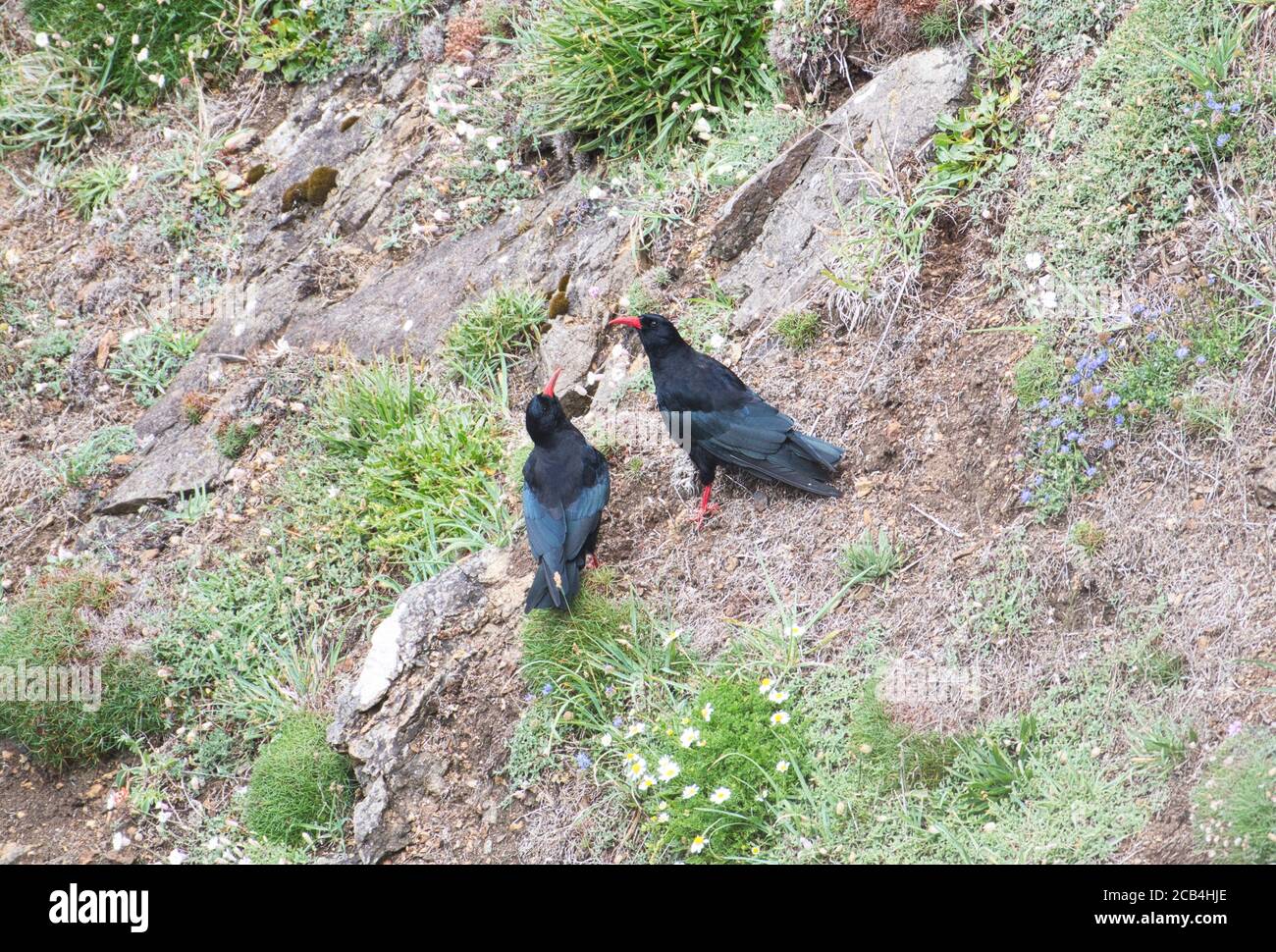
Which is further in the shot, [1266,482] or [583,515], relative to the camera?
[583,515]

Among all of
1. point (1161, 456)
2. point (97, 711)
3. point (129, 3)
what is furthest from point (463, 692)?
point (129, 3)

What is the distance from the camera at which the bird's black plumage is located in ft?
16.9

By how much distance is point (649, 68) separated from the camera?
684 centimetres

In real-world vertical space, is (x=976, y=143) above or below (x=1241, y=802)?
above

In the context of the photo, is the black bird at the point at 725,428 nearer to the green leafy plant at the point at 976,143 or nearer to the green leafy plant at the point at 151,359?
the green leafy plant at the point at 976,143

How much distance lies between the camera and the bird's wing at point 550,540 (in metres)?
4.99

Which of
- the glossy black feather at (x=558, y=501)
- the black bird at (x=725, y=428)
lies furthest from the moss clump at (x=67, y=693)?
the black bird at (x=725, y=428)

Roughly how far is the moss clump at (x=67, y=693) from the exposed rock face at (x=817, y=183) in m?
3.69

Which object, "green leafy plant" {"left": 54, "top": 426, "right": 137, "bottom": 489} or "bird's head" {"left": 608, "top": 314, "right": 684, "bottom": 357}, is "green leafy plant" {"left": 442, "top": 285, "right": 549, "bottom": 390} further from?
"green leafy plant" {"left": 54, "top": 426, "right": 137, "bottom": 489}

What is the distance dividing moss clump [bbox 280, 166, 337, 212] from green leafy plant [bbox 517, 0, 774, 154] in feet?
5.91

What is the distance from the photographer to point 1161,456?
437cm

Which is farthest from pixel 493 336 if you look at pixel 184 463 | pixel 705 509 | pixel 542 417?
pixel 184 463

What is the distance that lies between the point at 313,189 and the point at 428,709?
4449 mm

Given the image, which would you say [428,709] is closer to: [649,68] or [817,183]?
[817,183]
